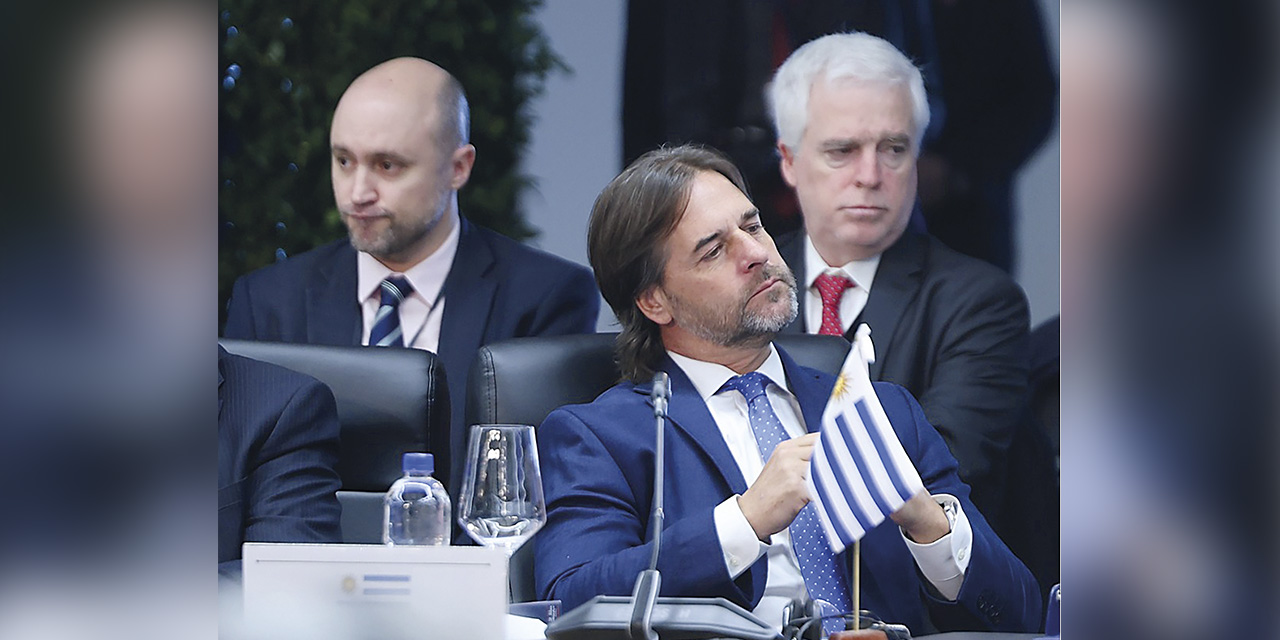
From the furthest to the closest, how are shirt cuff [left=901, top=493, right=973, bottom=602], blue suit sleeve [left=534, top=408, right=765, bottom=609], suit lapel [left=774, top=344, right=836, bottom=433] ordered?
suit lapel [left=774, top=344, right=836, bottom=433]
shirt cuff [left=901, top=493, right=973, bottom=602]
blue suit sleeve [left=534, top=408, right=765, bottom=609]

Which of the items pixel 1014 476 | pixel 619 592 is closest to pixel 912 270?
pixel 1014 476

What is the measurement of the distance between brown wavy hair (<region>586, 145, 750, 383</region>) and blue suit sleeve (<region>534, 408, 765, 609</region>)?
0.25 metres

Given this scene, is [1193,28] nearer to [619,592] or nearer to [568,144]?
[619,592]

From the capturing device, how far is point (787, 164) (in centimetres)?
281

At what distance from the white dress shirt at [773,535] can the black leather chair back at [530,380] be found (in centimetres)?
18

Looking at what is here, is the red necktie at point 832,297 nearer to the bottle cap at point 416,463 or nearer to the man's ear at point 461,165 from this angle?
the man's ear at point 461,165

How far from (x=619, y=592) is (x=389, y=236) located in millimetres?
1156

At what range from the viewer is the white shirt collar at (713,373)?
2611 millimetres

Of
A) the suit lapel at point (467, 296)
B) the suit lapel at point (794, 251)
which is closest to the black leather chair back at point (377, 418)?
the suit lapel at point (467, 296)

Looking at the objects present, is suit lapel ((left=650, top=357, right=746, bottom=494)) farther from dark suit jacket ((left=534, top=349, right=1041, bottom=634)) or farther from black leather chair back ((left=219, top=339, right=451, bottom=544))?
black leather chair back ((left=219, top=339, right=451, bottom=544))

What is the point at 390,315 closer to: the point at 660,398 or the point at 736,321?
the point at 736,321

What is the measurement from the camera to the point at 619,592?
2123mm

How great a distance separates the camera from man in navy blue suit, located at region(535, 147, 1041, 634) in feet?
7.41

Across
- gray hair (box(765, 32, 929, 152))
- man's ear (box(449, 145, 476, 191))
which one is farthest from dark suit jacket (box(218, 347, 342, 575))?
gray hair (box(765, 32, 929, 152))
